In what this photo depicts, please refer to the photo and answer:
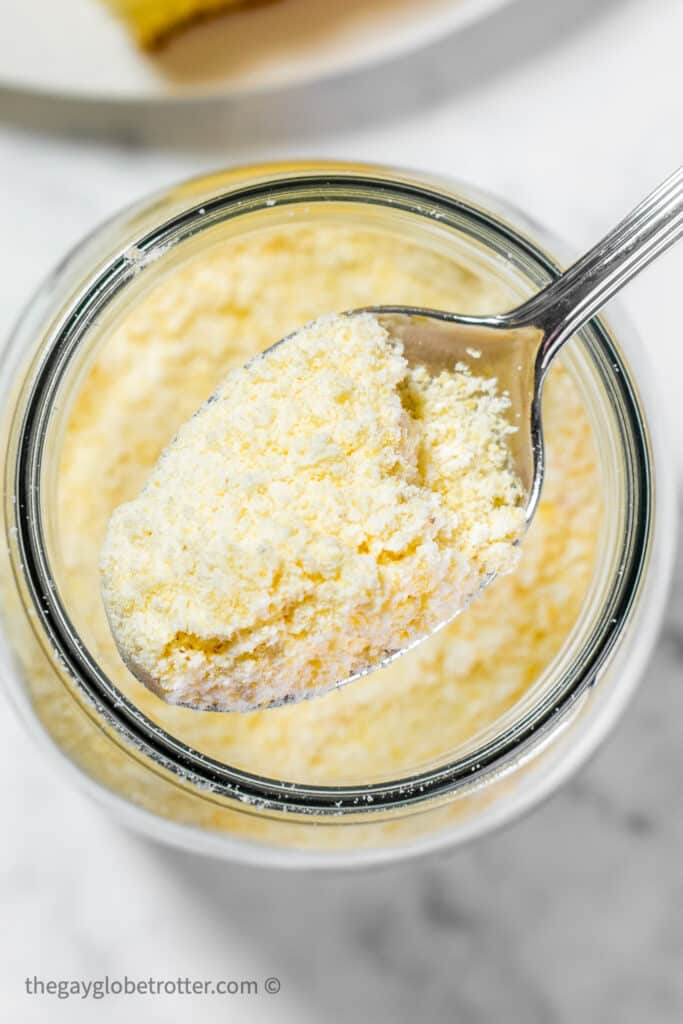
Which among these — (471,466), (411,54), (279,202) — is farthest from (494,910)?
(411,54)

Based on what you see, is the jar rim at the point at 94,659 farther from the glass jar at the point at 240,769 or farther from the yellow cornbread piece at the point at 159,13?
the yellow cornbread piece at the point at 159,13

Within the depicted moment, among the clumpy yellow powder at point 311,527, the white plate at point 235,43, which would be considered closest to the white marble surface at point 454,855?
the white plate at point 235,43

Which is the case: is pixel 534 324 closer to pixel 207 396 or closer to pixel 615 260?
pixel 615 260

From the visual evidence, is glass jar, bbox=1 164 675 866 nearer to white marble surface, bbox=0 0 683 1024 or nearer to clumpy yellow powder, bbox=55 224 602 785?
clumpy yellow powder, bbox=55 224 602 785

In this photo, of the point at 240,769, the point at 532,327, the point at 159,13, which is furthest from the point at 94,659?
the point at 159,13

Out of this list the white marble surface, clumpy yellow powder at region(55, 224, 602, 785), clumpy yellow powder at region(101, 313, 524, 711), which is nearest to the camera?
clumpy yellow powder at region(101, 313, 524, 711)

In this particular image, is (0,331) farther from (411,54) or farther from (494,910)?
(494,910)

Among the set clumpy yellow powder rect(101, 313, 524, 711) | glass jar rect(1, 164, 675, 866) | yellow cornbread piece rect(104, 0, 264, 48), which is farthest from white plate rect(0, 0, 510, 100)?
clumpy yellow powder rect(101, 313, 524, 711)
